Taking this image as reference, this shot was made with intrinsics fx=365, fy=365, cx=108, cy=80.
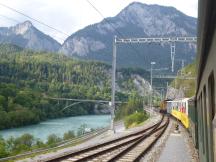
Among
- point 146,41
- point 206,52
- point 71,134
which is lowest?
point 71,134

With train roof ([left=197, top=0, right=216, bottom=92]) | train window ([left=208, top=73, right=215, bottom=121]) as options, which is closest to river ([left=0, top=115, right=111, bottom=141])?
train window ([left=208, top=73, right=215, bottom=121])

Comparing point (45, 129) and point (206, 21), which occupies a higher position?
point (206, 21)

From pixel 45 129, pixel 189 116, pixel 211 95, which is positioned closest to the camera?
pixel 211 95

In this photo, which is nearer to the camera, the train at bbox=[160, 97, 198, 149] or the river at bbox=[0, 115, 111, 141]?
the train at bbox=[160, 97, 198, 149]

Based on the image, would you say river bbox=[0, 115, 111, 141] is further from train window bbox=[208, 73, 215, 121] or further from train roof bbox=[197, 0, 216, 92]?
train roof bbox=[197, 0, 216, 92]

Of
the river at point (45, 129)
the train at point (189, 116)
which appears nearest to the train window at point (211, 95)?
the train at point (189, 116)

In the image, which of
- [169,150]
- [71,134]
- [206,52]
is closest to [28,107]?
[71,134]

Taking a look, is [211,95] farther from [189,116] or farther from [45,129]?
[45,129]

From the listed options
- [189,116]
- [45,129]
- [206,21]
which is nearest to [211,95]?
[206,21]

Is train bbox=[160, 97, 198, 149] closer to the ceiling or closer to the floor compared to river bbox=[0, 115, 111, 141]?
closer to the ceiling

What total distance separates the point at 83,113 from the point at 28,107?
48456mm

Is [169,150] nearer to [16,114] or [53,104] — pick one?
[16,114]

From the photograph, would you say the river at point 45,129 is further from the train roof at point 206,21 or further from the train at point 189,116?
the train roof at point 206,21

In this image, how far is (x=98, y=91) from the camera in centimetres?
17350
